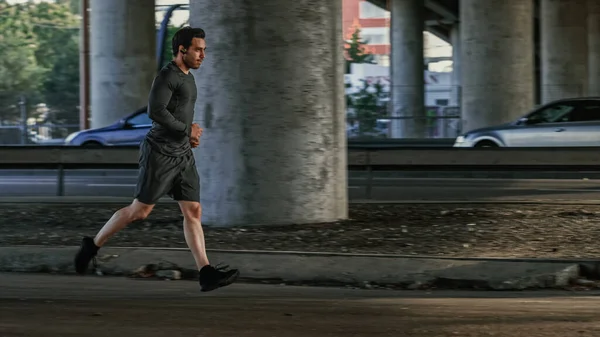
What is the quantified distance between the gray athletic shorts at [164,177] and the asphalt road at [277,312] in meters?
0.70

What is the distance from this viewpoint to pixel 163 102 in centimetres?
785

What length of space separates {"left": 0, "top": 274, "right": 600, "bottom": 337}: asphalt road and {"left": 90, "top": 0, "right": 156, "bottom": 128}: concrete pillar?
22129 mm

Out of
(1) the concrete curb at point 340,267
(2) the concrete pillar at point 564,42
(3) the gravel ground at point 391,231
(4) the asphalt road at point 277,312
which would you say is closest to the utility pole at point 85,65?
(2) the concrete pillar at point 564,42

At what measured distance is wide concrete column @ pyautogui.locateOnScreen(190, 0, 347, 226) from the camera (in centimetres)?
1127

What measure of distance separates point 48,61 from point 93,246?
85.9 metres

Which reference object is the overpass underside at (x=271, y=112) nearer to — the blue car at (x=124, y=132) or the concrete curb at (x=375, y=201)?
the concrete curb at (x=375, y=201)

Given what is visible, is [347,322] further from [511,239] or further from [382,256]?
[511,239]

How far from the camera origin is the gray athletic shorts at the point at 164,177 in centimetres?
793

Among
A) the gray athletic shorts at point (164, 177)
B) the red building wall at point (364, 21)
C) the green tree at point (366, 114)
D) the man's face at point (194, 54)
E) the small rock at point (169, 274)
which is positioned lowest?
the small rock at point (169, 274)

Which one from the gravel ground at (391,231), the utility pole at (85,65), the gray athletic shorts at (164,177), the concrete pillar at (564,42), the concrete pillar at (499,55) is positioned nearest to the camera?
the gray athletic shorts at (164,177)

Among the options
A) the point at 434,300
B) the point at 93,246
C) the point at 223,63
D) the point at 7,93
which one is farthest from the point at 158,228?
the point at 7,93

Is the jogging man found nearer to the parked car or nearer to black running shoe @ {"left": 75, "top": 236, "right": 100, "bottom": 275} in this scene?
black running shoe @ {"left": 75, "top": 236, "right": 100, "bottom": 275}

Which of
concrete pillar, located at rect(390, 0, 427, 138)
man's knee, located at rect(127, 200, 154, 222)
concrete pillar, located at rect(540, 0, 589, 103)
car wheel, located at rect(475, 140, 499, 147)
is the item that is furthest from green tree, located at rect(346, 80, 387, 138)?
man's knee, located at rect(127, 200, 154, 222)

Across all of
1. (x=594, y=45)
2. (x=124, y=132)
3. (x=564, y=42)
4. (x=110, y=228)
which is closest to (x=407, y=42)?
(x=594, y=45)
